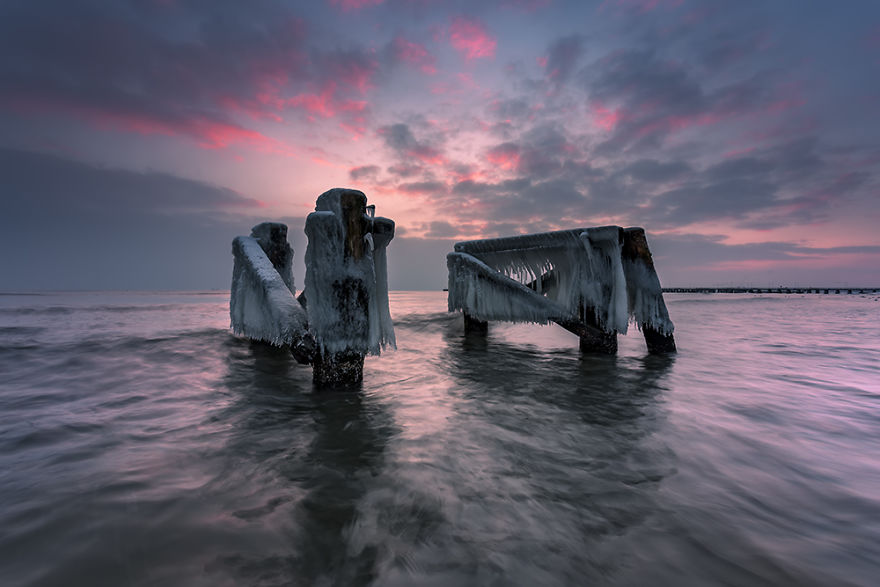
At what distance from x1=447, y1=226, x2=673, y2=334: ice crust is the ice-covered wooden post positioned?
114 inches

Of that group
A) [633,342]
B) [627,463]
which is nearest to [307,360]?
[627,463]

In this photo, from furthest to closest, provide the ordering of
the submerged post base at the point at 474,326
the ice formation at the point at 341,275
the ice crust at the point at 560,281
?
the submerged post base at the point at 474,326 → the ice crust at the point at 560,281 → the ice formation at the point at 341,275

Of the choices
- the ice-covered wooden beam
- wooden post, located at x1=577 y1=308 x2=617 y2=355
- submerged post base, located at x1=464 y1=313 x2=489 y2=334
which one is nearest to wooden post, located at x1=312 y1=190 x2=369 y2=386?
the ice-covered wooden beam

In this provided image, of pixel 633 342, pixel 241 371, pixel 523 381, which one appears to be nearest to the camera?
pixel 523 381

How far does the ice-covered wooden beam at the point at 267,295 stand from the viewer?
3.65 m

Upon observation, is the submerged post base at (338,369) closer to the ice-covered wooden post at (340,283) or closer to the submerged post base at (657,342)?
the ice-covered wooden post at (340,283)

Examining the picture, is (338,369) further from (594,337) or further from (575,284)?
(594,337)

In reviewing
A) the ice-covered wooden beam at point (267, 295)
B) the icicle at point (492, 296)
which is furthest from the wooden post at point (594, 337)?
the ice-covered wooden beam at point (267, 295)

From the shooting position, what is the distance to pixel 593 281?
5738 mm

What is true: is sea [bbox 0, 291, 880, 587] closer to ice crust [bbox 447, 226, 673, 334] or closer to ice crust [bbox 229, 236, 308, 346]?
ice crust [bbox 229, 236, 308, 346]

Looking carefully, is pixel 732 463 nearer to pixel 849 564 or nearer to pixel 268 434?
pixel 849 564

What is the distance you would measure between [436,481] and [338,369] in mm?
2032

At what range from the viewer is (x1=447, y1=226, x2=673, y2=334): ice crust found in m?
5.66

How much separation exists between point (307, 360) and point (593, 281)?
14.9 ft
